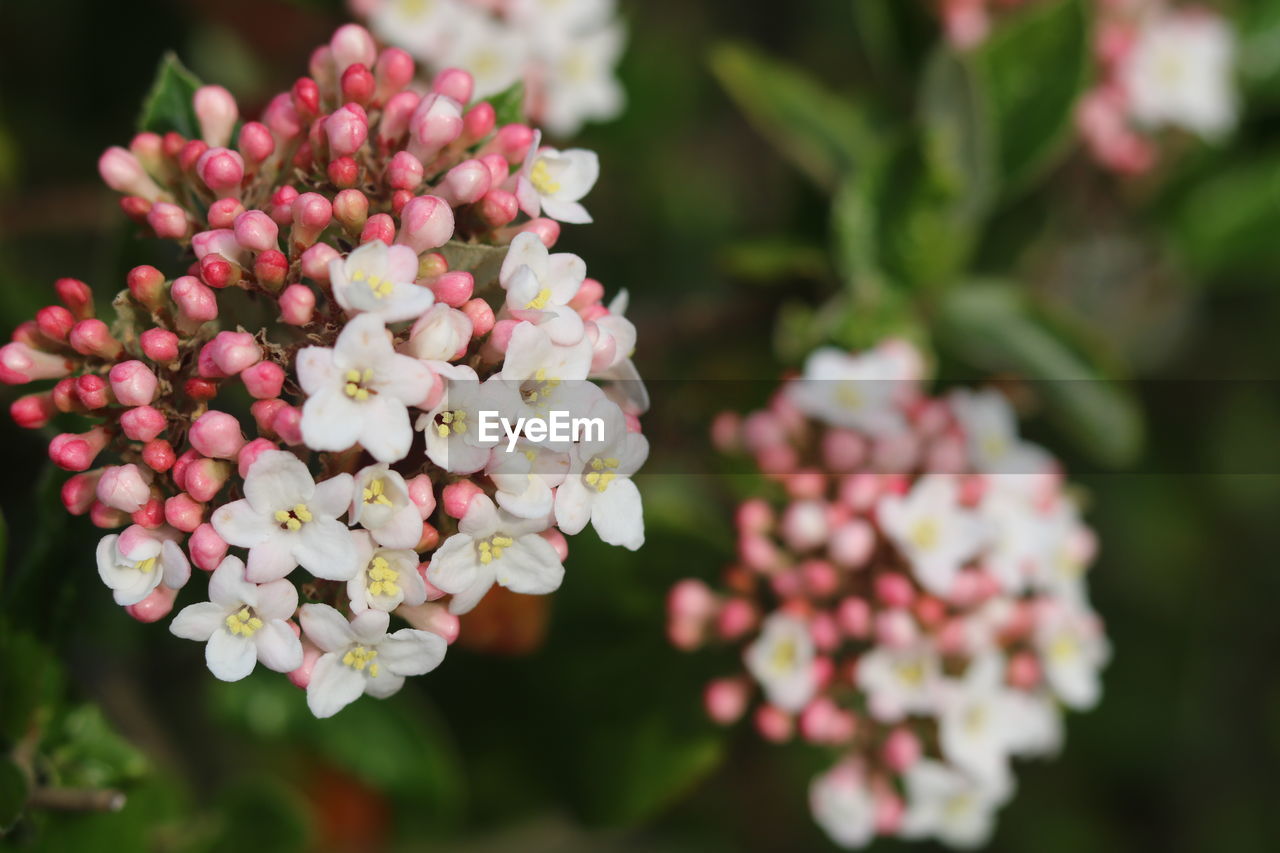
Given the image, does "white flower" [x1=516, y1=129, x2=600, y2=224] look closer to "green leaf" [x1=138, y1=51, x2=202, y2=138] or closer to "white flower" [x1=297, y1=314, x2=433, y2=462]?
"white flower" [x1=297, y1=314, x2=433, y2=462]

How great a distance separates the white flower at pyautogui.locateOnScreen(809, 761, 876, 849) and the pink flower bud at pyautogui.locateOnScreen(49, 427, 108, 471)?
119cm

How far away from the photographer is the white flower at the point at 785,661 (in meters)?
1.62

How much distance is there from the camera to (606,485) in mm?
1165

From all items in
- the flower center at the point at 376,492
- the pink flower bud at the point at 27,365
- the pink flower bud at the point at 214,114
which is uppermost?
the pink flower bud at the point at 214,114

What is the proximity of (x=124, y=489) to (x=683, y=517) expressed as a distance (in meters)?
0.90

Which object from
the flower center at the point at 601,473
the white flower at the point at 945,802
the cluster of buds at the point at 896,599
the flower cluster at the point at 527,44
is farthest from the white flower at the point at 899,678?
the flower cluster at the point at 527,44

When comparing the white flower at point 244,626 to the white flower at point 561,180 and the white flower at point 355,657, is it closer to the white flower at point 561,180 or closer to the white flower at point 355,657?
the white flower at point 355,657

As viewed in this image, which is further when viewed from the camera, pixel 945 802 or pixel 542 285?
pixel 945 802

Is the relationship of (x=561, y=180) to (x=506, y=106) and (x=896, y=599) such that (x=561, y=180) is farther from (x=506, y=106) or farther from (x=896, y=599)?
(x=896, y=599)

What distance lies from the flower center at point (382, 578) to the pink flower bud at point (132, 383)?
289 mm

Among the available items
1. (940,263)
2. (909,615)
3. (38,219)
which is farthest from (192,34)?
(909,615)

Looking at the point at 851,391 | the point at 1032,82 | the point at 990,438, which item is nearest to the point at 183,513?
the point at 851,391

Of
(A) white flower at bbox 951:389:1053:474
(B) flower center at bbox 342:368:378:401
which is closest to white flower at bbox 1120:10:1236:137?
(A) white flower at bbox 951:389:1053:474

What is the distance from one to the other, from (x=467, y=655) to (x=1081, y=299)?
1471mm
